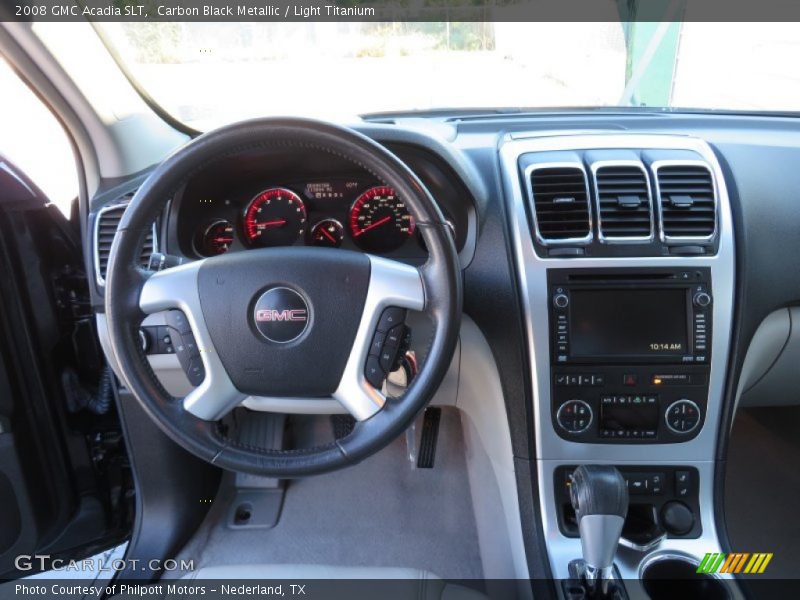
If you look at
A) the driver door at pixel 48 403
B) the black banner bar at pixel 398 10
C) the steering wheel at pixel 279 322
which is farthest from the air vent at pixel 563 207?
the driver door at pixel 48 403

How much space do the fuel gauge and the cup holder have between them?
1.19 m

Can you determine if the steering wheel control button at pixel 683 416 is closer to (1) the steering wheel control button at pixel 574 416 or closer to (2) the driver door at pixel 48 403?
(1) the steering wheel control button at pixel 574 416

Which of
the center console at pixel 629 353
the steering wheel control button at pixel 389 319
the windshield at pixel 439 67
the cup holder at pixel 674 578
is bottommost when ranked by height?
the cup holder at pixel 674 578

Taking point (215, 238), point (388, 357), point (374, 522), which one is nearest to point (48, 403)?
point (215, 238)

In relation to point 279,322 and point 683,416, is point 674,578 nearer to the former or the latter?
point 683,416

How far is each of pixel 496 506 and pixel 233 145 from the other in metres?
1.40

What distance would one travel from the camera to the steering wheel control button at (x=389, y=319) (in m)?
1.29

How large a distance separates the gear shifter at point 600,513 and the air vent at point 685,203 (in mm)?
627

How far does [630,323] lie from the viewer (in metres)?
1.60

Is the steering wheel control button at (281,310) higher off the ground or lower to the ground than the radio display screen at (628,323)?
higher

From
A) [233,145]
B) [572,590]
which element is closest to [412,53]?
[233,145]

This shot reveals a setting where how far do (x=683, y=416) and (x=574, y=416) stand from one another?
0.29 meters

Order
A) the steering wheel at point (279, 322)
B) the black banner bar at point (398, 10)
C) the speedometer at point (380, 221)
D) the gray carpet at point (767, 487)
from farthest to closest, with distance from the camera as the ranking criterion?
the gray carpet at point (767, 487) < the speedometer at point (380, 221) < the black banner bar at point (398, 10) < the steering wheel at point (279, 322)

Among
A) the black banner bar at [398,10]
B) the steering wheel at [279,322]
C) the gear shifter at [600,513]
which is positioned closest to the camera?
the steering wheel at [279,322]
